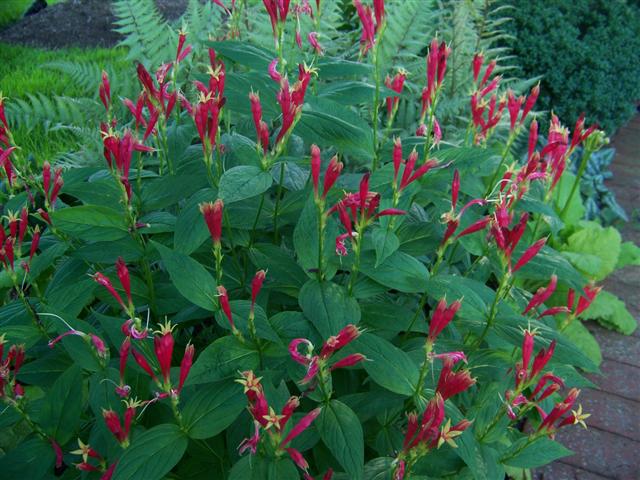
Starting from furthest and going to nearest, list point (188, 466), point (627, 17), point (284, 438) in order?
point (627, 17)
point (188, 466)
point (284, 438)

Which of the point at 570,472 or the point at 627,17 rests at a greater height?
the point at 627,17

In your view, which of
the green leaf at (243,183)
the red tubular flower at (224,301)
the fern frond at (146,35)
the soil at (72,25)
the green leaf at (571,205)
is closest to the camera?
the red tubular flower at (224,301)

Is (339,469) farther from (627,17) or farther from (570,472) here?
(627,17)

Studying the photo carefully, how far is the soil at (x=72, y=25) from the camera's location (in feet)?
21.4

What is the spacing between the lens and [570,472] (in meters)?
2.54

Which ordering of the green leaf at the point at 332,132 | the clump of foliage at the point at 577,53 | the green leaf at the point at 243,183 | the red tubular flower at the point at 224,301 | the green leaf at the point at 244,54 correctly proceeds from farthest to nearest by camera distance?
the clump of foliage at the point at 577,53 → the green leaf at the point at 244,54 → the green leaf at the point at 332,132 → the green leaf at the point at 243,183 → the red tubular flower at the point at 224,301

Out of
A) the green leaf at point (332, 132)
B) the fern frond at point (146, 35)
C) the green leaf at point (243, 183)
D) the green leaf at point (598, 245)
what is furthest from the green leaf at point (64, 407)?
the green leaf at point (598, 245)

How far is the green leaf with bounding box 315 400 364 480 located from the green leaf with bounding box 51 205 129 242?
647 mm

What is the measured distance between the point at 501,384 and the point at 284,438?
672mm

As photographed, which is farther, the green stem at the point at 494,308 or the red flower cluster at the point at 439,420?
the green stem at the point at 494,308

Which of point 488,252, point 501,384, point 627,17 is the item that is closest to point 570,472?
point 501,384

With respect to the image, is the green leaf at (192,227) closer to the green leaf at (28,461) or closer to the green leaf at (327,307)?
the green leaf at (327,307)

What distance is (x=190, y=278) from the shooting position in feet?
4.63

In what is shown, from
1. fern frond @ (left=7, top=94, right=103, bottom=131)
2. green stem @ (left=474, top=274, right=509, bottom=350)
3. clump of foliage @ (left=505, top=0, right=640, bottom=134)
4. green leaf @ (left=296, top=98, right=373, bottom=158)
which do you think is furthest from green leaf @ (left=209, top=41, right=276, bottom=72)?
clump of foliage @ (left=505, top=0, right=640, bottom=134)
